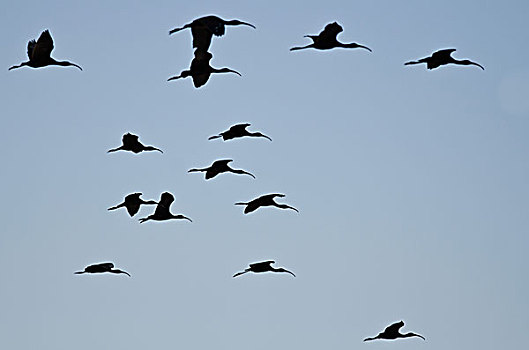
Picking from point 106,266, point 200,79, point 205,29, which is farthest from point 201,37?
point 106,266

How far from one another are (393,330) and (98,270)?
453 inches

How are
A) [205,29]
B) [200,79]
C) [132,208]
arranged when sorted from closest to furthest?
1. [205,29]
2. [200,79]
3. [132,208]

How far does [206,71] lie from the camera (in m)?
67.9

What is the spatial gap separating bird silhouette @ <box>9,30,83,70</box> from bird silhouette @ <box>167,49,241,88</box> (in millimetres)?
4637

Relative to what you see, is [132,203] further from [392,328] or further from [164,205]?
[392,328]

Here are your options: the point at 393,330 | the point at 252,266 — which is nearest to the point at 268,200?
the point at 252,266

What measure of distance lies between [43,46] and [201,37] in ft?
19.1

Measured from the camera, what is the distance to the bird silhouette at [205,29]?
63.3 meters

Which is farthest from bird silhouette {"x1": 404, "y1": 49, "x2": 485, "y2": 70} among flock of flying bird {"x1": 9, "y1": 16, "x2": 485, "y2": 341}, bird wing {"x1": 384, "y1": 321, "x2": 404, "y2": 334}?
bird wing {"x1": 384, "y1": 321, "x2": 404, "y2": 334}

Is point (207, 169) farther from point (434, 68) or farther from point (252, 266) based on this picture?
point (434, 68)

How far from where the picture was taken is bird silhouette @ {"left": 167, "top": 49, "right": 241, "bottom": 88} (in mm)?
67062

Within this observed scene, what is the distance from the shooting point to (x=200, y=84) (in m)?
67.5

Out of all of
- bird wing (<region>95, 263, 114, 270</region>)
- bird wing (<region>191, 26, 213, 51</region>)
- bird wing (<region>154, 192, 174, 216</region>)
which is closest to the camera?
bird wing (<region>191, 26, 213, 51</region>)

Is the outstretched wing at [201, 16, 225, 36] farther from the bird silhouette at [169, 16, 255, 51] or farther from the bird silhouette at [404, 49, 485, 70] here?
the bird silhouette at [404, 49, 485, 70]
